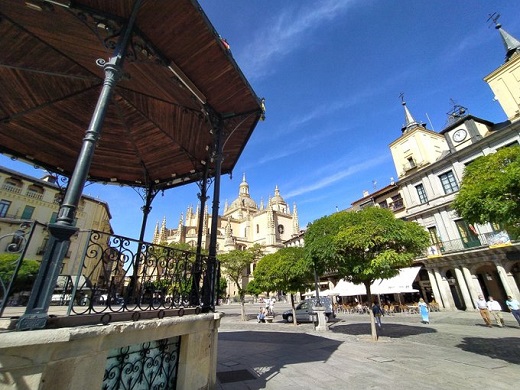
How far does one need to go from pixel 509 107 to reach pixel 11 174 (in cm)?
4364

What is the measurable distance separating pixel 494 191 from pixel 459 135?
1960 cm

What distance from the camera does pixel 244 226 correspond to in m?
70.8

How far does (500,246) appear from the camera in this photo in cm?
1709

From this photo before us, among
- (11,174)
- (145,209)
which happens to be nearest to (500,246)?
(145,209)

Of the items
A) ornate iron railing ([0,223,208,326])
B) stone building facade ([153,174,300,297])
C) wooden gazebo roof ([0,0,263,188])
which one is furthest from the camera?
stone building facade ([153,174,300,297])

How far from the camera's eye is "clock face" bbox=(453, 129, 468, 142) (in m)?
21.0

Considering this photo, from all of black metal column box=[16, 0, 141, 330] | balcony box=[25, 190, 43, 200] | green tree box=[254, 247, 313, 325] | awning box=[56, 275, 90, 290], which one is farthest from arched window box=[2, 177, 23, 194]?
black metal column box=[16, 0, 141, 330]

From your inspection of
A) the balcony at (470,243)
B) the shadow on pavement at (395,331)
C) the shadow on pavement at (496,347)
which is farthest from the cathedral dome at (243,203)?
the shadow on pavement at (496,347)

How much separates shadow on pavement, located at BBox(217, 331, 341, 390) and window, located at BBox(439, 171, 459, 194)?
1838 centimetres

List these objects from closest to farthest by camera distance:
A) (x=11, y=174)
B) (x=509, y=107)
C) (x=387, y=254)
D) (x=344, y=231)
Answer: (x=387, y=254) → (x=344, y=231) → (x=509, y=107) → (x=11, y=174)

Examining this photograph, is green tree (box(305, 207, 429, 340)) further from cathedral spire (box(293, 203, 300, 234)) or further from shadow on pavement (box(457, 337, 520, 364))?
cathedral spire (box(293, 203, 300, 234))

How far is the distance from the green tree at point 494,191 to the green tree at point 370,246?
330 centimetres

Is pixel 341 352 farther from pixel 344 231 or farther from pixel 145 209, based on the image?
pixel 145 209

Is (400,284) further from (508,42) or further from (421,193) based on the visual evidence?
(508,42)
